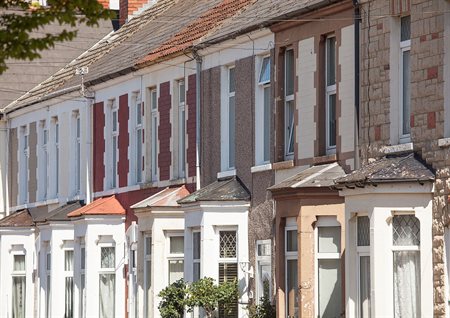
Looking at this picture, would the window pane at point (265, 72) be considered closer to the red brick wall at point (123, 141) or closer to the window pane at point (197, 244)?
the window pane at point (197, 244)

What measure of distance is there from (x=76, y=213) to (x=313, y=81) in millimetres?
12982

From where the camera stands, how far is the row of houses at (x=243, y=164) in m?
25.4

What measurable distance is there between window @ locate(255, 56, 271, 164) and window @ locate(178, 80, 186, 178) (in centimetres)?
458

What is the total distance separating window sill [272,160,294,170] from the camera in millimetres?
30234

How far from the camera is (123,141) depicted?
40625 mm

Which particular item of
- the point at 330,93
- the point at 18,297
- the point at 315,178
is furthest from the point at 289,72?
the point at 18,297

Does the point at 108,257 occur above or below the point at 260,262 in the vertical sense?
above

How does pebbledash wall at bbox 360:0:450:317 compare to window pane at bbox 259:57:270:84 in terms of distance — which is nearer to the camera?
pebbledash wall at bbox 360:0:450:317

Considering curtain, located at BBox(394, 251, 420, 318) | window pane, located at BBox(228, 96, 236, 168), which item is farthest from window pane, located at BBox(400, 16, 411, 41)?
window pane, located at BBox(228, 96, 236, 168)

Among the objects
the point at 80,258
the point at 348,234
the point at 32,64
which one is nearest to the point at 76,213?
the point at 80,258

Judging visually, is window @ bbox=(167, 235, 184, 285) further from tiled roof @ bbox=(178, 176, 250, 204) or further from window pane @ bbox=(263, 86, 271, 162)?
window pane @ bbox=(263, 86, 271, 162)

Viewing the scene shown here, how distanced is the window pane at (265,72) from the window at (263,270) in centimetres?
301

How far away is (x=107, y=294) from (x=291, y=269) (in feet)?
40.7

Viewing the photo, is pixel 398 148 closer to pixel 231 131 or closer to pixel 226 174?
pixel 226 174
